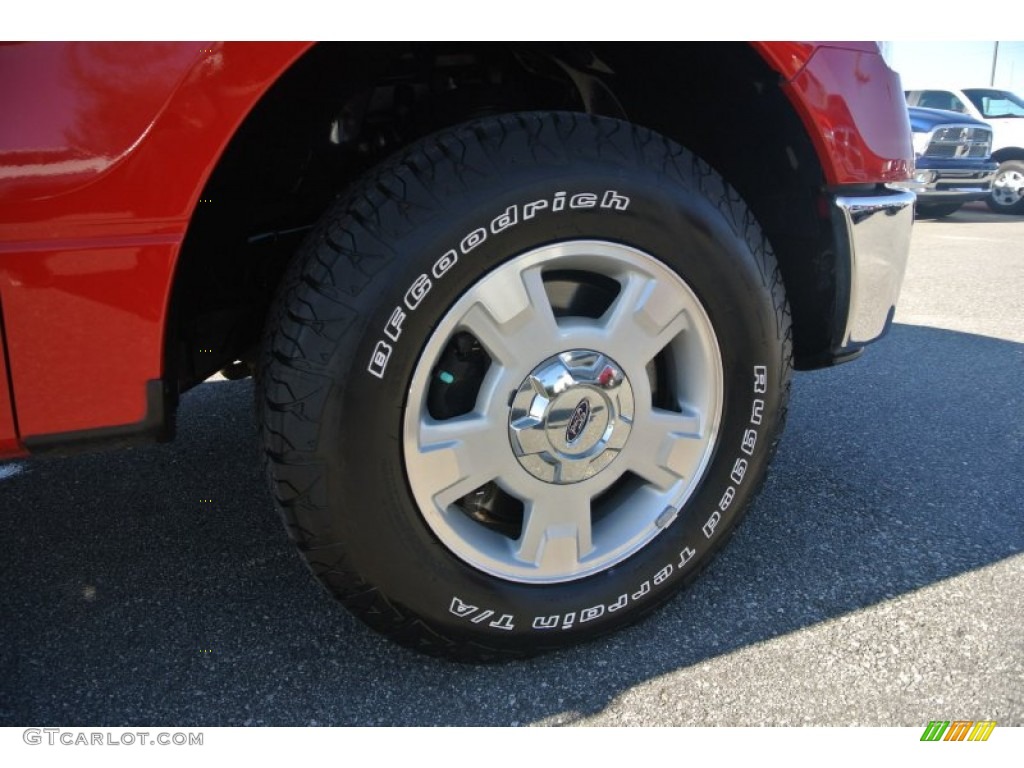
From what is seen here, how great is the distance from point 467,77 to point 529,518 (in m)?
1.01

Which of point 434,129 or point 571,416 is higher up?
point 434,129

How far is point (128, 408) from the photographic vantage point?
1396mm

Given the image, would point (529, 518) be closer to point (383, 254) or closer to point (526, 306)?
point (526, 306)

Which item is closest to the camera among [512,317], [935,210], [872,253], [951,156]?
[512,317]

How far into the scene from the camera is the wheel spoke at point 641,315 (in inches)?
65.2

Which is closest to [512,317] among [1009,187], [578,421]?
[578,421]

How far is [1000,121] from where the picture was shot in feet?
35.0

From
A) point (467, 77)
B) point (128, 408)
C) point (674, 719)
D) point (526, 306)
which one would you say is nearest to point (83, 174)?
point (128, 408)

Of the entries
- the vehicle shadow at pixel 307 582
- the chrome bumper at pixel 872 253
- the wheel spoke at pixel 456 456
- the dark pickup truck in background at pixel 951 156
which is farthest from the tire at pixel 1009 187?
the wheel spoke at pixel 456 456

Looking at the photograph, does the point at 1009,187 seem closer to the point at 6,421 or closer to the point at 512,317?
the point at 512,317

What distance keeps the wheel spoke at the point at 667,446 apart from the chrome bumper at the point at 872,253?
19.8 inches

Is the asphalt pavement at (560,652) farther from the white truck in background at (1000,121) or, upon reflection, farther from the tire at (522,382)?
the white truck in background at (1000,121)

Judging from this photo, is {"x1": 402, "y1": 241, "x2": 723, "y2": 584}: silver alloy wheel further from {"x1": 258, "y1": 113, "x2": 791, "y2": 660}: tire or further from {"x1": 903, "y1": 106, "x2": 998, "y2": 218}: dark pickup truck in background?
{"x1": 903, "y1": 106, "x2": 998, "y2": 218}: dark pickup truck in background
